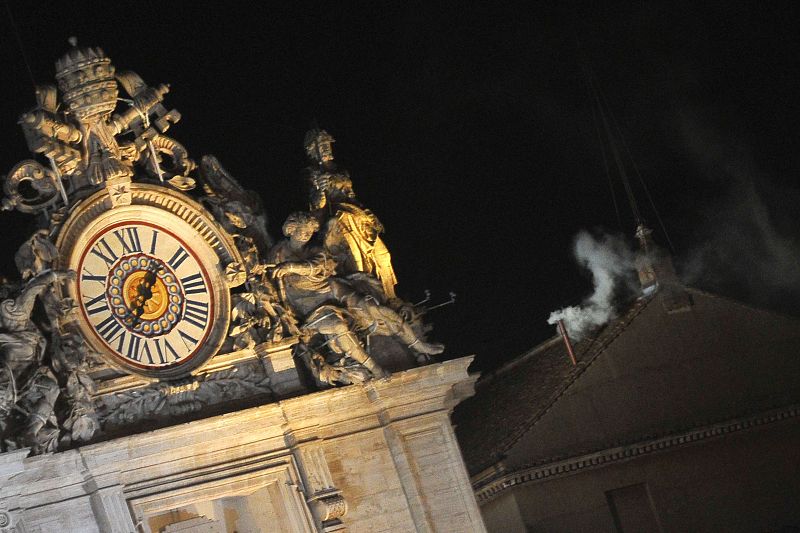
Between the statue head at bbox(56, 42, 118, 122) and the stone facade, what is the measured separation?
119 inches

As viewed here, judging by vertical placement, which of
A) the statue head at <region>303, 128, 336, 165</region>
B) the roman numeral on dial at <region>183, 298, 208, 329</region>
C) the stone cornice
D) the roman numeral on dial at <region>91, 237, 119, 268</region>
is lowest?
the stone cornice

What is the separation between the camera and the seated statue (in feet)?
70.1

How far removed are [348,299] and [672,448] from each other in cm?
765

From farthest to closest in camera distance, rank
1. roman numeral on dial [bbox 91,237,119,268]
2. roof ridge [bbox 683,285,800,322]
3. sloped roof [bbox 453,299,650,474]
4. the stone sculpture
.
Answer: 1. roof ridge [bbox 683,285,800,322]
2. sloped roof [bbox 453,299,650,474]
3. roman numeral on dial [bbox 91,237,119,268]
4. the stone sculpture

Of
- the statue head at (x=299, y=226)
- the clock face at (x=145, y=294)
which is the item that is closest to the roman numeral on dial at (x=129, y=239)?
the clock face at (x=145, y=294)

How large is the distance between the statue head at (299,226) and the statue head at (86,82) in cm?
201

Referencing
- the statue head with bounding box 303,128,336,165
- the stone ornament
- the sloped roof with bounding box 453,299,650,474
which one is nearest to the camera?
the stone ornament

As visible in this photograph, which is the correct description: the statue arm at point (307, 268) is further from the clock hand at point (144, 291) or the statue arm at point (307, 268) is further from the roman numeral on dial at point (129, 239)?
the roman numeral on dial at point (129, 239)

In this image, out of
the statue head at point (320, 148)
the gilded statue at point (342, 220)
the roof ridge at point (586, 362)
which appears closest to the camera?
the gilded statue at point (342, 220)

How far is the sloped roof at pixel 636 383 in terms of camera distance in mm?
27641

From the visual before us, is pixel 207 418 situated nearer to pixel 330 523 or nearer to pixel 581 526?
pixel 330 523

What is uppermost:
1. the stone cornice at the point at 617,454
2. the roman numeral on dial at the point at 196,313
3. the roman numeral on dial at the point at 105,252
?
the roman numeral on dial at the point at 105,252

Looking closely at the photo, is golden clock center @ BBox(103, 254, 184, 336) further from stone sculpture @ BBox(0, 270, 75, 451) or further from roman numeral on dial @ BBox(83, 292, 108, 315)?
stone sculpture @ BBox(0, 270, 75, 451)

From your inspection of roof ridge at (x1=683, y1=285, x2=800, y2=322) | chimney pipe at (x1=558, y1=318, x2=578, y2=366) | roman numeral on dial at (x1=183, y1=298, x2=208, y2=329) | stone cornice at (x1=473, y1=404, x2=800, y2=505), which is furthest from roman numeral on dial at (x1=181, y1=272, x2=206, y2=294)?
roof ridge at (x1=683, y1=285, x2=800, y2=322)
